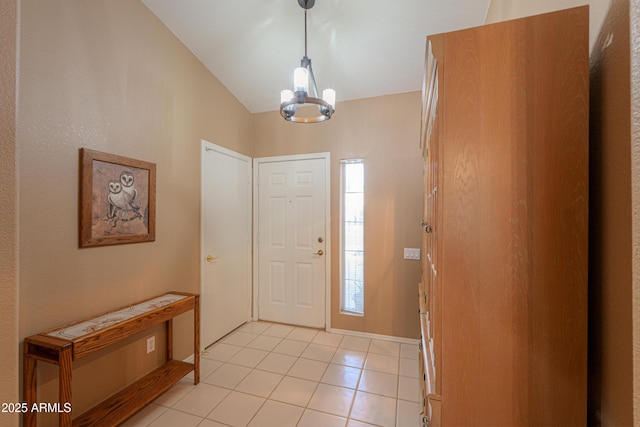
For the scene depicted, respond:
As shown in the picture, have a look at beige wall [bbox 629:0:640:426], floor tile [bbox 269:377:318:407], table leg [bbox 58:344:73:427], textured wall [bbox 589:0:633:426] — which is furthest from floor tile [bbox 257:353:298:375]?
beige wall [bbox 629:0:640:426]

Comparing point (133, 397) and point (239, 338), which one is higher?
point (133, 397)

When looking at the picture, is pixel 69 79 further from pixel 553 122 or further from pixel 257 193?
pixel 553 122

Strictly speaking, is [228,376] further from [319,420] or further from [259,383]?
[319,420]

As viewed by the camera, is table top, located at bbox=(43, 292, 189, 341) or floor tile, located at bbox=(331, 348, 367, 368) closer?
table top, located at bbox=(43, 292, 189, 341)

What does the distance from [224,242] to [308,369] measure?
63.0 inches

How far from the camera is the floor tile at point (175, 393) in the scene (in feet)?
6.59

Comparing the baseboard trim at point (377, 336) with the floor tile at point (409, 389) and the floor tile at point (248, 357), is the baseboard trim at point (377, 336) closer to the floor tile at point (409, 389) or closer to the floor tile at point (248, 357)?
the floor tile at point (409, 389)

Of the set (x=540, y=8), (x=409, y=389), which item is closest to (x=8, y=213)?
(x=540, y=8)

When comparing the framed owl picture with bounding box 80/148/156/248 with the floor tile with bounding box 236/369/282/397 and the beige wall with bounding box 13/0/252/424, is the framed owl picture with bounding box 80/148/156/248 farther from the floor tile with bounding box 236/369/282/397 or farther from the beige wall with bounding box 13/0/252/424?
the floor tile with bounding box 236/369/282/397

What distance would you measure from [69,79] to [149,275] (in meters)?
1.45

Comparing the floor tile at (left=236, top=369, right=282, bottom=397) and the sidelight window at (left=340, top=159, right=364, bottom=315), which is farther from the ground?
the sidelight window at (left=340, top=159, right=364, bottom=315)

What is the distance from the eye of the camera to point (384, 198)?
298 cm

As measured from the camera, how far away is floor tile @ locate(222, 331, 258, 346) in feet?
9.69

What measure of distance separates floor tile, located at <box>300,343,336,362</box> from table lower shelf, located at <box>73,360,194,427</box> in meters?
1.08
